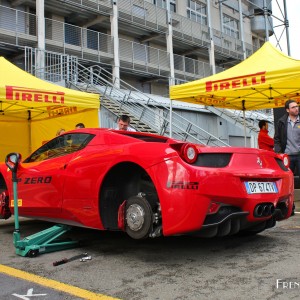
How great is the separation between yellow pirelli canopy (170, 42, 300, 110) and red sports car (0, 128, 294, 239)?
12.8 feet

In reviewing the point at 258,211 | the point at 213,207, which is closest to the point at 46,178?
the point at 213,207

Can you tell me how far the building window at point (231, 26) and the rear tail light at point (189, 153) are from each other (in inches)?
1211

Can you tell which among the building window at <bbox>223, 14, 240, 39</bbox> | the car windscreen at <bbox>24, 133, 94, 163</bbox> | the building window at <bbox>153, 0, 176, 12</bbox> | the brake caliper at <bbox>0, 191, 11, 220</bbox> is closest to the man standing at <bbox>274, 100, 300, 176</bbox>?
the car windscreen at <bbox>24, 133, 94, 163</bbox>

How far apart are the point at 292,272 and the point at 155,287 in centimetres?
120

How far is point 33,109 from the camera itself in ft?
33.9

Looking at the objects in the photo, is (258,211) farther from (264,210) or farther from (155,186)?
(155,186)

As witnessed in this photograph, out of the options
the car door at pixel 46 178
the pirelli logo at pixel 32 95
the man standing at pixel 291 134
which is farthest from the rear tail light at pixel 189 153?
the pirelli logo at pixel 32 95

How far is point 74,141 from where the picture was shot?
4.69m

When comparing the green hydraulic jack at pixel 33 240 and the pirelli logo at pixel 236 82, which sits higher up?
the pirelli logo at pixel 236 82

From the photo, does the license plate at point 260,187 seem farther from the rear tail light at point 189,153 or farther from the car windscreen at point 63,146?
the car windscreen at point 63,146

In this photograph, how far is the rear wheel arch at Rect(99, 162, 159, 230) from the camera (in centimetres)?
405

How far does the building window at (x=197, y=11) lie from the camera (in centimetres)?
2917

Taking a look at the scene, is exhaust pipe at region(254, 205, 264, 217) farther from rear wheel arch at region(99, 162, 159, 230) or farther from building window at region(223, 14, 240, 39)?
building window at region(223, 14, 240, 39)

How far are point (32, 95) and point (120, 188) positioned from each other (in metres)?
4.92
